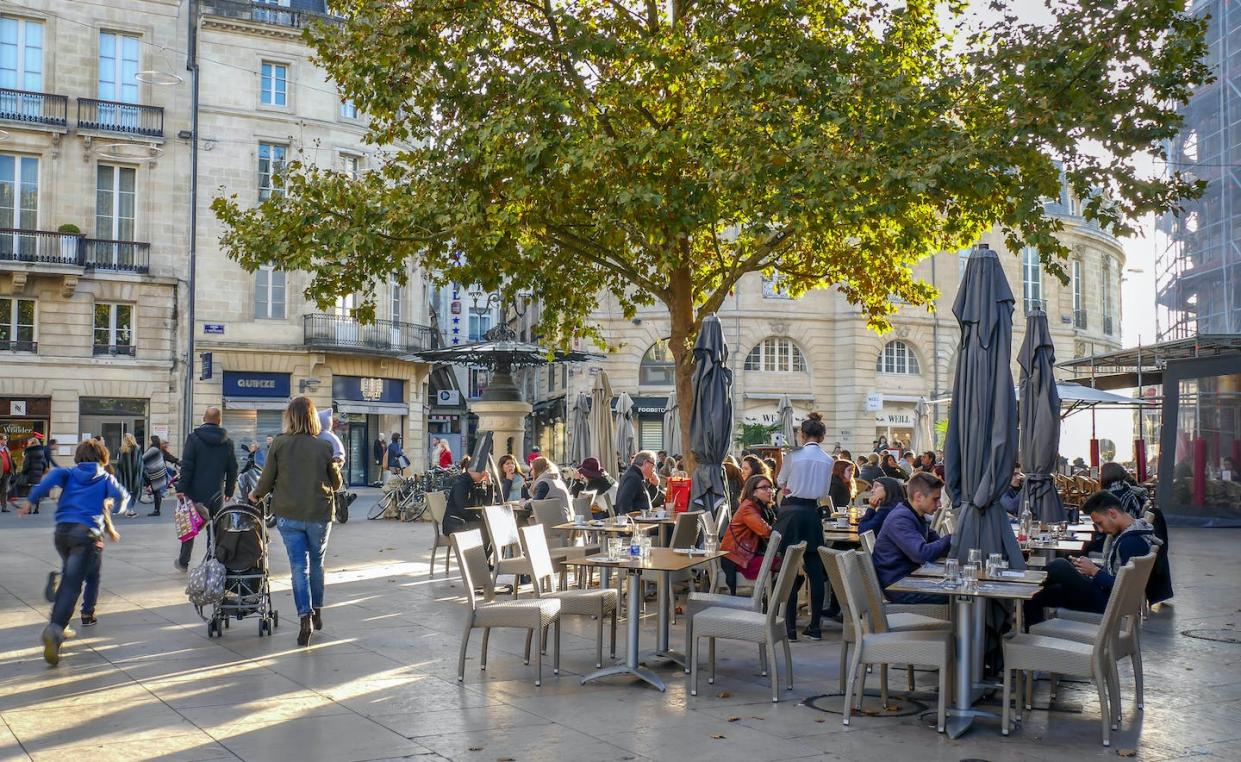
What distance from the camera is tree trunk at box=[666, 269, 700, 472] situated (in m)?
15.5

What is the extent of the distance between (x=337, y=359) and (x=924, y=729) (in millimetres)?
31386

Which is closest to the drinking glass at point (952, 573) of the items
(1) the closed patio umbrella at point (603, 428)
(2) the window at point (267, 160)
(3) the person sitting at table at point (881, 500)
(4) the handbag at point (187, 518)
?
(3) the person sitting at table at point (881, 500)

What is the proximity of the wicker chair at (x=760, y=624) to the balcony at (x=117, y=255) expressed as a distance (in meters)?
27.7

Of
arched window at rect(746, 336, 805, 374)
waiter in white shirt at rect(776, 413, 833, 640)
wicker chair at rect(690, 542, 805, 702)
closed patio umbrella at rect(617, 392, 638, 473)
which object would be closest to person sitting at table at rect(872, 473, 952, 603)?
wicker chair at rect(690, 542, 805, 702)

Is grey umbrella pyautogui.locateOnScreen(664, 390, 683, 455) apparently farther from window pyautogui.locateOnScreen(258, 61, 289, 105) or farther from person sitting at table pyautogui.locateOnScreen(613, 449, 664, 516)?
window pyautogui.locateOnScreen(258, 61, 289, 105)

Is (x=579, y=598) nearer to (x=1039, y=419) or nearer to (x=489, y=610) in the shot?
(x=489, y=610)

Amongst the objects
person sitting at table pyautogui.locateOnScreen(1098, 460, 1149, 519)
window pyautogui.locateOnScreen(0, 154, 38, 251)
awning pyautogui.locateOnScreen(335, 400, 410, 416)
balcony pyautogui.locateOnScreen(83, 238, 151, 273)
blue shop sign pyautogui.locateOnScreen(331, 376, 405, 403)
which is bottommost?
person sitting at table pyautogui.locateOnScreen(1098, 460, 1149, 519)

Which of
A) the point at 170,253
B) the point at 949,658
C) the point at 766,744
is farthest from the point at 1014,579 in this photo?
the point at 170,253

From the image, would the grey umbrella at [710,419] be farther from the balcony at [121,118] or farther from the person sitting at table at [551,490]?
the balcony at [121,118]

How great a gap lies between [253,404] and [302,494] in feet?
86.8

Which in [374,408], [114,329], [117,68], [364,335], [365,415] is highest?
[117,68]

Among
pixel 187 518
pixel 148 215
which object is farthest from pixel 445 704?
pixel 148 215

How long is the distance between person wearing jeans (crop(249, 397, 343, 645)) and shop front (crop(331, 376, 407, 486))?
27.2 m

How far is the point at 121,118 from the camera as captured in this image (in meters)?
32.2
